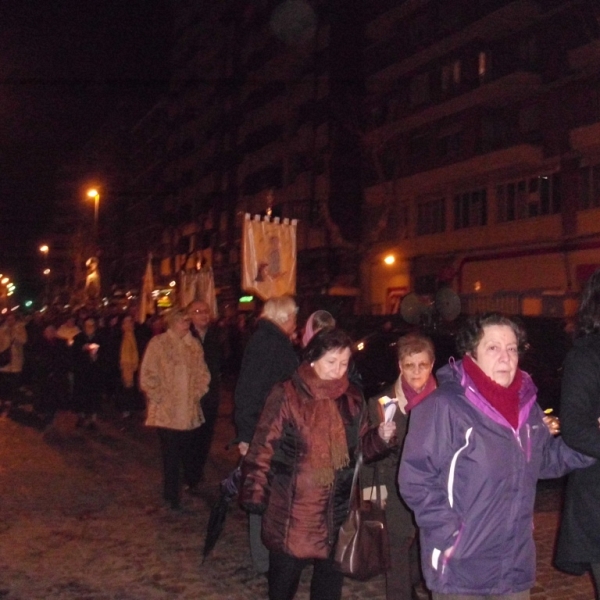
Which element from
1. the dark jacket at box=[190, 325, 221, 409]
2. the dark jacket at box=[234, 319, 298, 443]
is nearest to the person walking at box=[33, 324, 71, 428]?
the dark jacket at box=[190, 325, 221, 409]

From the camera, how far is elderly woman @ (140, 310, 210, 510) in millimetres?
8156

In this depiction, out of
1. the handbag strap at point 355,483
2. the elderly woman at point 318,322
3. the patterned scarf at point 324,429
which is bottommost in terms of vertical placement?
the handbag strap at point 355,483

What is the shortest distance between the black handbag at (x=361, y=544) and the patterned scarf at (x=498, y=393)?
4.02 feet

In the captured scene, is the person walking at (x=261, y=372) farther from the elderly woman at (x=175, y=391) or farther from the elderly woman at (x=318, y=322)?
the elderly woman at (x=175, y=391)

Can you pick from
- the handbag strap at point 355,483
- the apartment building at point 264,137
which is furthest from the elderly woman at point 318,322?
the apartment building at point 264,137

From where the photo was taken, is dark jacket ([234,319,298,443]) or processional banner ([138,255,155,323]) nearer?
dark jacket ([234,319,298,443])

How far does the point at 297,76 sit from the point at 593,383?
41.3 m

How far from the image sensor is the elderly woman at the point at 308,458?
4.34 metres

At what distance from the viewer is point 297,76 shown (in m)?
43.3

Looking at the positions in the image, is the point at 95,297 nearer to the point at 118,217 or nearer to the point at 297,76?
the point at 297,76

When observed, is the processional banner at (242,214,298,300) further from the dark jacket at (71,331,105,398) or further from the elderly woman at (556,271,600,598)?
the elderly woman at (556,271,600,598)

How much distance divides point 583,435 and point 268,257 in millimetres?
8837

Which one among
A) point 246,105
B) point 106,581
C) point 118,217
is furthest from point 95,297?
point 106,581

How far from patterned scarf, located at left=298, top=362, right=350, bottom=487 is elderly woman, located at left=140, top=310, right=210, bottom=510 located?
395 cm
